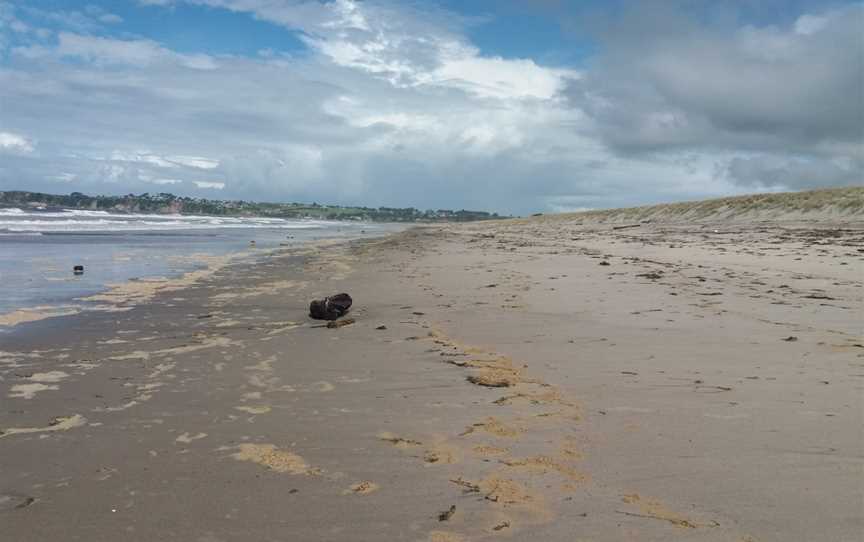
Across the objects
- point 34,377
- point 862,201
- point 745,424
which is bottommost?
point 34,377

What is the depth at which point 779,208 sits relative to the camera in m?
36.1

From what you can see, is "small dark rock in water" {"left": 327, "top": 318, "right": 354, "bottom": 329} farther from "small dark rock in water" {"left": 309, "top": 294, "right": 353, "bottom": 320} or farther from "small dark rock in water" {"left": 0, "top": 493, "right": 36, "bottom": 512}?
"small dark rock in water" {"left": 0, "top": 493, "right": 36, "bottom": 512}

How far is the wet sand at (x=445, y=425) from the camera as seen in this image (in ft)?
9.43

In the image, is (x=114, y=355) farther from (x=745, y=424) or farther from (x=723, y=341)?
(x=723, y=341)

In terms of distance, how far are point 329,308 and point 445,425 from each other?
4.74 metres

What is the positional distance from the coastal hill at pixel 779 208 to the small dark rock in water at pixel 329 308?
97.4 feet

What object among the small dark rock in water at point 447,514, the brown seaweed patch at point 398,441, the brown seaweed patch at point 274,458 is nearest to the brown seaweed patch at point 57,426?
the brown seaweed patch at point 274,458

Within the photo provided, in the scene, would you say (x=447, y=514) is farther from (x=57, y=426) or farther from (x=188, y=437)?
(x=57, y=426)

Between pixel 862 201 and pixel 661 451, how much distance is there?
115ft

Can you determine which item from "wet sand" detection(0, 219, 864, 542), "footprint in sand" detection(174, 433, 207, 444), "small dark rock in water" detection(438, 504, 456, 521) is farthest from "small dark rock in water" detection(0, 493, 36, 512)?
"small dark rock in water" detection(438, 504, 456, 521)

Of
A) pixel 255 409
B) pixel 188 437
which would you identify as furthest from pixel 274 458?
pixel 255 409

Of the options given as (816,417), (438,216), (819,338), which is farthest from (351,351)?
(438,216)

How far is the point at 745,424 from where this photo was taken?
392cm

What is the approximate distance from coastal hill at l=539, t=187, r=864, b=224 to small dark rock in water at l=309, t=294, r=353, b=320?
29693mm
